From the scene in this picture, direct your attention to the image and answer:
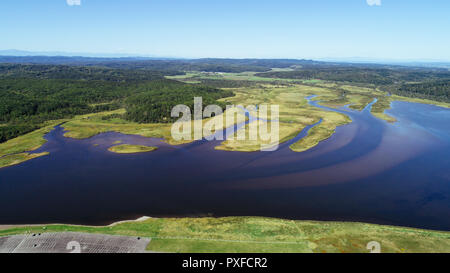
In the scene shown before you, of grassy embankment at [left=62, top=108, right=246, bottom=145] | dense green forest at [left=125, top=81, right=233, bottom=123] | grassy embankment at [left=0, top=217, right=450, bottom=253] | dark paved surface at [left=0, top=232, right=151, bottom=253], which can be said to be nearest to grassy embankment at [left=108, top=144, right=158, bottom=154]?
grassy embankment at [left=62, top=108, right=246, bottom=145]

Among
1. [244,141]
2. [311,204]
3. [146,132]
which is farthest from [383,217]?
[146,132]

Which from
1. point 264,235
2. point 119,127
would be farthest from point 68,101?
point 264,235

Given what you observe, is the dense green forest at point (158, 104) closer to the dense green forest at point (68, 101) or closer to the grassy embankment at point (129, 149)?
the dense green forest at point (68, 101)

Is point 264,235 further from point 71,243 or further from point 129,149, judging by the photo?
point 129,149

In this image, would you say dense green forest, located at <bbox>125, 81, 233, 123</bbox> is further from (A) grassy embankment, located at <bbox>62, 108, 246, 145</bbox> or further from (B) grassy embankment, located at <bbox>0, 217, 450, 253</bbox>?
(B) grassy embankment, located at <bbox>0, 217, 450, 253</bbox>

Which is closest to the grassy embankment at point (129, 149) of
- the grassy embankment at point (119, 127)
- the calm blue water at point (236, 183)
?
the calm blue water at point (236, 183)

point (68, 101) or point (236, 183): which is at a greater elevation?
point (68, 101)
